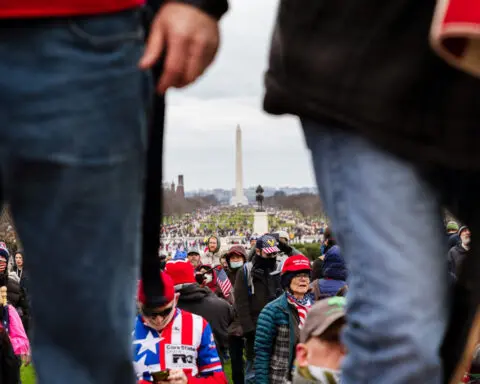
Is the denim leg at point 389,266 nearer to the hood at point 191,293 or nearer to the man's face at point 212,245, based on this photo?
the hood at point 191,293

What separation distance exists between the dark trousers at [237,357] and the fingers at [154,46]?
8.02m

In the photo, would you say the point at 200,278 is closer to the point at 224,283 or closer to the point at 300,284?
the point at 224,283

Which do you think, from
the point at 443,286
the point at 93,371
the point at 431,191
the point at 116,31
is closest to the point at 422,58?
the point at 431,191

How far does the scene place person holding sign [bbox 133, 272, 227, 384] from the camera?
4.89 meters

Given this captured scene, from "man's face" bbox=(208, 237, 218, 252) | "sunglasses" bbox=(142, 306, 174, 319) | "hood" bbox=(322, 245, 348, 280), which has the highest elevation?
"sunglasses" bbox=(142, 306, 174, 319)

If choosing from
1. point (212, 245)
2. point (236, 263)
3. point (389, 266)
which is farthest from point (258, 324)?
point (212, 245)

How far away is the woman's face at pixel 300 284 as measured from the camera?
6773mm

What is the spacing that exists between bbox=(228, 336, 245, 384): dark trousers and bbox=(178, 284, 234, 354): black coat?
1.59 metres

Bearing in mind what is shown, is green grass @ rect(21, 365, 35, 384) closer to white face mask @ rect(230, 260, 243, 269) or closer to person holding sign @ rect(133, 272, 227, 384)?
white face mask @ rect(230, 260, 243, 269)

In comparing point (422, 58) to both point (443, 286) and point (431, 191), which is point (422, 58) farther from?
point (443, 286)

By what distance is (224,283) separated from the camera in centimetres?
1128

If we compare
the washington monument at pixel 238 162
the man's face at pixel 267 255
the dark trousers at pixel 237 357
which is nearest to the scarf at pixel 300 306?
the man's face at pixel 267 255

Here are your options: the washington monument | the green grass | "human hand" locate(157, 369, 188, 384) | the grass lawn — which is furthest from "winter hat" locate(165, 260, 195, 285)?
the washington monument

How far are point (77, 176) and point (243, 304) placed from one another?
24.5ft
